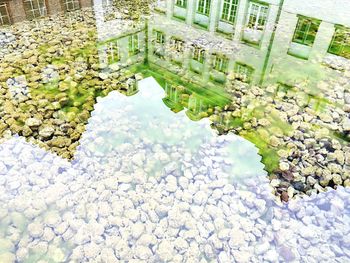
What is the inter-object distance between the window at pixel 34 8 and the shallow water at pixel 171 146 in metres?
1.83

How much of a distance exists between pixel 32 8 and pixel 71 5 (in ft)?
5.33

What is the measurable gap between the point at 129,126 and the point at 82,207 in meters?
2.19

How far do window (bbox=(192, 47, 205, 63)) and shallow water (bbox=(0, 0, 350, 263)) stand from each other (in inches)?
2.3

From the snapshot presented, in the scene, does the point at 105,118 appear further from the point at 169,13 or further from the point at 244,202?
the point at 169,13

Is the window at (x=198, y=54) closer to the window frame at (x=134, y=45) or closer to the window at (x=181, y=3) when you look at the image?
the window frame at (x=134, y=45)

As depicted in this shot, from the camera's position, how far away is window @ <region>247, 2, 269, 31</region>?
11609 mm

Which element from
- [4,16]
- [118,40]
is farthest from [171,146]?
[4,16]

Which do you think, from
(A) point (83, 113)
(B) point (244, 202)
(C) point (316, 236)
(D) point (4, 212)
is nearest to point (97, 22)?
(A) point (83, 113)

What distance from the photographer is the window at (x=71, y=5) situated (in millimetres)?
12700

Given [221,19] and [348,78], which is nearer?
[348,78]

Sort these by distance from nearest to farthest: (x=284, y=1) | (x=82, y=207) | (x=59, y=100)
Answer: (x=82, y=207)
(x=59, y=100)
(x=284, y=1)

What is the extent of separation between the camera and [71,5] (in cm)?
1296

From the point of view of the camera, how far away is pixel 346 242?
420 cm

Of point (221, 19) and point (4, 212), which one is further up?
point (221, 19)
